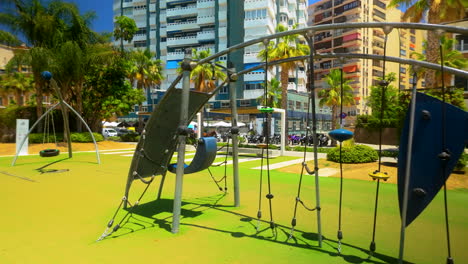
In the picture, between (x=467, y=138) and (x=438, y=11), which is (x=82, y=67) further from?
(x=467, y=138)

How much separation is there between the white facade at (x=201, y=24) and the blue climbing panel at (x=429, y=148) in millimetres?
43332

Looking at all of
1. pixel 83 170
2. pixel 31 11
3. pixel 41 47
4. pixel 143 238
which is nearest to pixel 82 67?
pixel 41 47

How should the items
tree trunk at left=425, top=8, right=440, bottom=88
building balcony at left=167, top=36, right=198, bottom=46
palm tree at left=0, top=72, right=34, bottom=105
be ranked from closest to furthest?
tree trunk at left=425, top=8, right=440, bottom=88 → palm tree at left=0, top=72, right=34, bottom=105 → building balcony at left=167, top=36, right=198, bottom=46

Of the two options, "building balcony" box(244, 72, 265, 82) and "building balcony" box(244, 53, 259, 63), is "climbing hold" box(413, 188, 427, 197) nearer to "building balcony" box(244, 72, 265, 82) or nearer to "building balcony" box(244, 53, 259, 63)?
"building balcony" box(244, 72, 265, 82)

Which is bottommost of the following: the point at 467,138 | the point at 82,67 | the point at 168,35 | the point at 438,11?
the point at 467,138

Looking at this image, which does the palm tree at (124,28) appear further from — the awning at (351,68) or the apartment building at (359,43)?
the awning at (351,68)

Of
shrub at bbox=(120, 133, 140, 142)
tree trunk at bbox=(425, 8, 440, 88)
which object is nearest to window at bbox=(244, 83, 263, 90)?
shrub at bbox=(120, 133, 140, 142)

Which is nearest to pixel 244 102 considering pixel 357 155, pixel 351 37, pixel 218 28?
pixel 218 28

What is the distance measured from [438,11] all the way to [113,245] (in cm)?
1839

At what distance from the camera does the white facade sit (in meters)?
48.4

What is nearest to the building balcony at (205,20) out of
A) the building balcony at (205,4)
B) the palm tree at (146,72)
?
the building balcony at (205,4)

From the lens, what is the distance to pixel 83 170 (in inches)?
447

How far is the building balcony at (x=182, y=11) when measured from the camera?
182 ft

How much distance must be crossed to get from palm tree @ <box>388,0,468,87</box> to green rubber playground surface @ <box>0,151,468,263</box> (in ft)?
31.2
